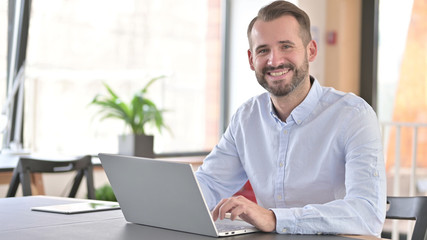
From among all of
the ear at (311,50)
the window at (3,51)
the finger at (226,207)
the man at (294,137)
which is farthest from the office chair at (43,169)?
the finger at (226,207)

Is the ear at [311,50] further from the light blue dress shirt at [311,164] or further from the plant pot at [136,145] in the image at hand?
the plant pot at [136,145]

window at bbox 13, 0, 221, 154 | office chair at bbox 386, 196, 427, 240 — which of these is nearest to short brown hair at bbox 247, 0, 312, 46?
office chair at bbox 386, 196, 427, 240

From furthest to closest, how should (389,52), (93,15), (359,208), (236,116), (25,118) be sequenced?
(389,52) → (93,15) → (25,118) → (236,116) → (359,208)

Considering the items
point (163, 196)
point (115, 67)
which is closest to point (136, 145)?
point (115, 67)

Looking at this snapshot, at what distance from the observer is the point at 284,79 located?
2.02m

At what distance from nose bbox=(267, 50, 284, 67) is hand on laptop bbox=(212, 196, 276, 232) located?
0.55 m

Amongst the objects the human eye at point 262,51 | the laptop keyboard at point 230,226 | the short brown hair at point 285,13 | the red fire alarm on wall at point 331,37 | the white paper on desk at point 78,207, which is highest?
the red fire alarm on wall at point 331,37

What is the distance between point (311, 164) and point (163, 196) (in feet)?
1.93

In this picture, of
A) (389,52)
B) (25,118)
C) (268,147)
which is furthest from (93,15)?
(268,147)

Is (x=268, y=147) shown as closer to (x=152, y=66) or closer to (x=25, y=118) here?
(x=25, y=118)

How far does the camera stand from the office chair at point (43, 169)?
2.91 meters

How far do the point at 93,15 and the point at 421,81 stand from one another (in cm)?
266

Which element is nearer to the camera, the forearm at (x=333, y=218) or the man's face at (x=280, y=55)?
the forearm at (x=333, y=218)

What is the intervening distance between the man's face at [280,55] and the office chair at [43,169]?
135 centimetres
